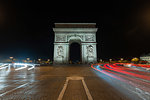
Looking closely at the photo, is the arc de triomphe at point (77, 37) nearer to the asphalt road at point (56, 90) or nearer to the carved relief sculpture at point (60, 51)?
the carved relief sculpture at point (60, 51)

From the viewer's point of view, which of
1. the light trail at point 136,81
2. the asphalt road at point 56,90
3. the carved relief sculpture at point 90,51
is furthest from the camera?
the carved relief sculpture at point 90,51

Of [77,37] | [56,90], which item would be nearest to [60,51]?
[77,37]

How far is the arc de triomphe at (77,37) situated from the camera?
110 ft

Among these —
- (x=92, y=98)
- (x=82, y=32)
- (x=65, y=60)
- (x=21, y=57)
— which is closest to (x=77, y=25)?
(x=82, y=32)

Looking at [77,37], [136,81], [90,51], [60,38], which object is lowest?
[136,81]

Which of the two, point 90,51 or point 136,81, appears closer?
point 136,81

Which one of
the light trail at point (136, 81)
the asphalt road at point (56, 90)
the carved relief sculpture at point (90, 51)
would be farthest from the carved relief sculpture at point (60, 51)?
the asphalt road at point (56, 90)

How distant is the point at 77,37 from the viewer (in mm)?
35156

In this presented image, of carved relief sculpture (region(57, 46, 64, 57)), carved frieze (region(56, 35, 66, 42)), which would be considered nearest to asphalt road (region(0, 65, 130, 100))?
carved relief sculpture (region(57, 46, 64, 57))

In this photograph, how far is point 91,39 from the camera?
34281 millimetres

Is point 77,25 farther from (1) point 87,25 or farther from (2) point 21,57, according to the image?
(2) point 21,57

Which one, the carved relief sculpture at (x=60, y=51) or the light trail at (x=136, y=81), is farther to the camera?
the carved relief sculpture at (x=60, y=51)

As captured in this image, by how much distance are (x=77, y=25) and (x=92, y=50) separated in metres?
10.1

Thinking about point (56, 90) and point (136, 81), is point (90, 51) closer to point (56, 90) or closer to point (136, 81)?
point (136, 81)
